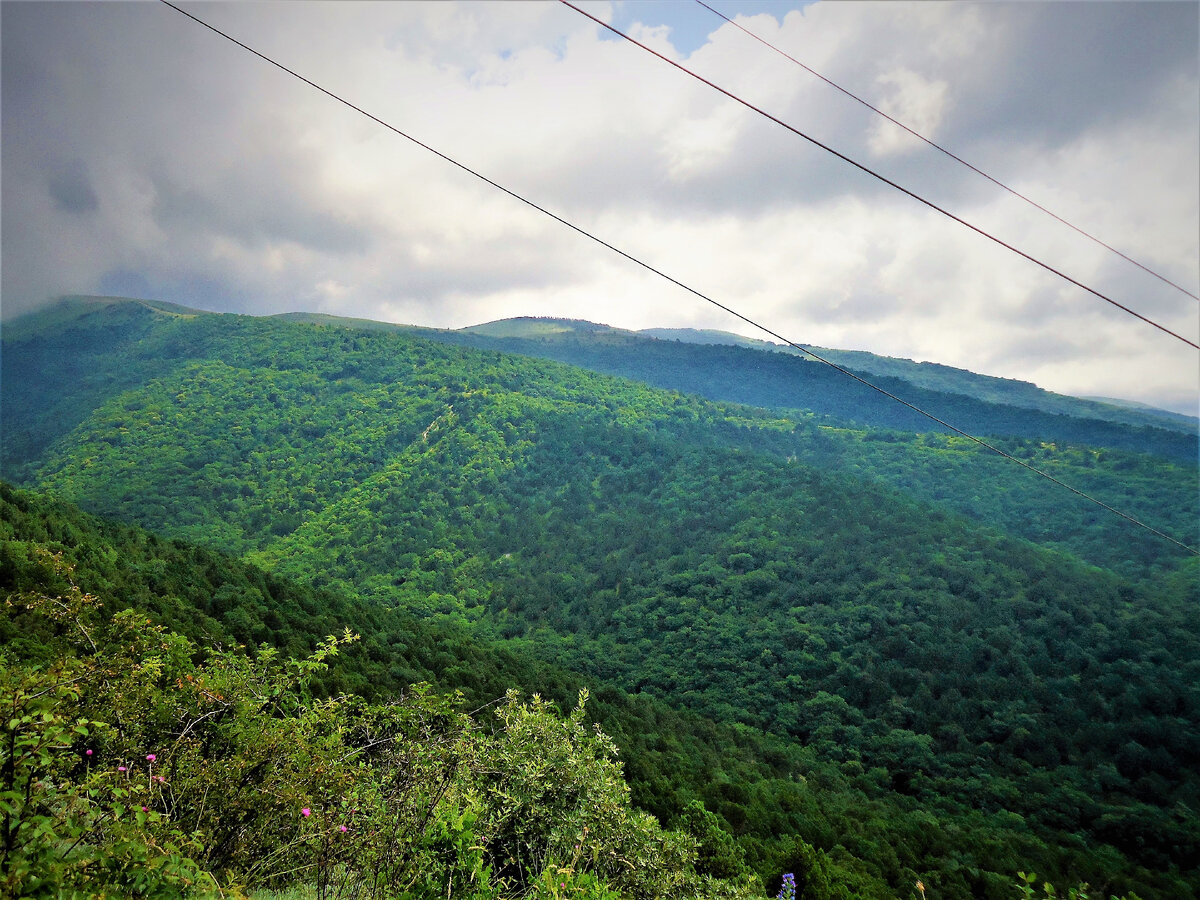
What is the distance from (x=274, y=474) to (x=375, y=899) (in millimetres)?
78497

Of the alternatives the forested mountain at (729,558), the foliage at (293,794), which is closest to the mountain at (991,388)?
the forested mountain at (729,558)

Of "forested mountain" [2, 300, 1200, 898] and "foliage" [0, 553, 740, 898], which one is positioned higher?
"foliage" [0, 553, 740, 898]

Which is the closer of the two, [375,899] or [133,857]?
[133,857]

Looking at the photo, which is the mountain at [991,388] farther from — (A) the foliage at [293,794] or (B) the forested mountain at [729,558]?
(A) the foliage at [293,794]

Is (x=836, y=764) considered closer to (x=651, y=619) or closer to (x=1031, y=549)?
(x=651, y=619)

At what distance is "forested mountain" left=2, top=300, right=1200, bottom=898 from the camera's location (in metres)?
32.5

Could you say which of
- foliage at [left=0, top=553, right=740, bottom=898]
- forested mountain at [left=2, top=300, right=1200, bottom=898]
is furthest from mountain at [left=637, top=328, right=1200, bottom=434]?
foliage at [left=0, top=553, right=740, bottom=898]

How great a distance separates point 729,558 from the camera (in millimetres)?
62625

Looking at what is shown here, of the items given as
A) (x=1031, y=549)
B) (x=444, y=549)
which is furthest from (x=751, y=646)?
(x=444, y=549)

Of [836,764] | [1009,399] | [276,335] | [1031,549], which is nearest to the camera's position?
[836,764]

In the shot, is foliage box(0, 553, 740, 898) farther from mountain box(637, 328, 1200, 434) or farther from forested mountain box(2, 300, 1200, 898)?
mountain box(637, 328, 1200, 434)

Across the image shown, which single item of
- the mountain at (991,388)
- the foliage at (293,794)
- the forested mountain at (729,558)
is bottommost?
the forested mountain at (729,558)

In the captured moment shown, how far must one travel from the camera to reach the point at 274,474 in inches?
2886

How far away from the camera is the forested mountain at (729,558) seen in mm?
32469
